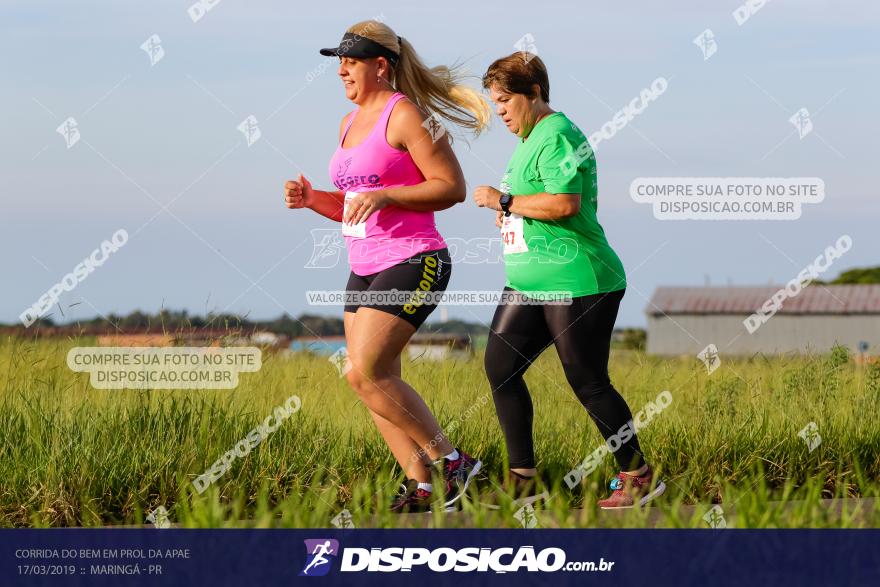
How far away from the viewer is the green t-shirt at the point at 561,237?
502cm

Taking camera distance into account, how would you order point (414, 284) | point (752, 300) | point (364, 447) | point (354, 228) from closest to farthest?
point (414, 284) → point (354, 228) → point (364, 447) → point (752, 300)

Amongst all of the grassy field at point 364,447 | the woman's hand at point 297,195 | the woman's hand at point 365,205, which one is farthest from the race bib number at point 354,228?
Answer: the grassy field at point 364,447

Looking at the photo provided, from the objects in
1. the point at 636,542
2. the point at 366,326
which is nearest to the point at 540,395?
the point at 366,326

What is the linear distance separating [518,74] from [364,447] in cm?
207

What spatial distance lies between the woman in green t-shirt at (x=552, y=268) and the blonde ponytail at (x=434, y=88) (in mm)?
194

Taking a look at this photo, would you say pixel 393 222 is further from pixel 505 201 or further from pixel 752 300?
pixel 752 300

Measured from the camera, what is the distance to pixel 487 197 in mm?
5035

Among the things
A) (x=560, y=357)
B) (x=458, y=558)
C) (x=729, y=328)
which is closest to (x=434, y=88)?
(x=560, y=357)

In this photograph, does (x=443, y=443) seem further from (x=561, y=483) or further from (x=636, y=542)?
(x=636, y=542)

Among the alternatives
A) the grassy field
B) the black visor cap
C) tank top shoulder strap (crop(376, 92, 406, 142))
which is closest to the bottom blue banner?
the grassy field

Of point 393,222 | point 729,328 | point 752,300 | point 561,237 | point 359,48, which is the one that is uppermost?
point 752,300

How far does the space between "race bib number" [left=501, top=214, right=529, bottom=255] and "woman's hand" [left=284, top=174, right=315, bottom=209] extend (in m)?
0.95

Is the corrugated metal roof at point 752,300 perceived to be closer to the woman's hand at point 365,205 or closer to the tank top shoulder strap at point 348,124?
the tank top shoulder strap at point 348,124

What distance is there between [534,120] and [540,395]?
2185mm
